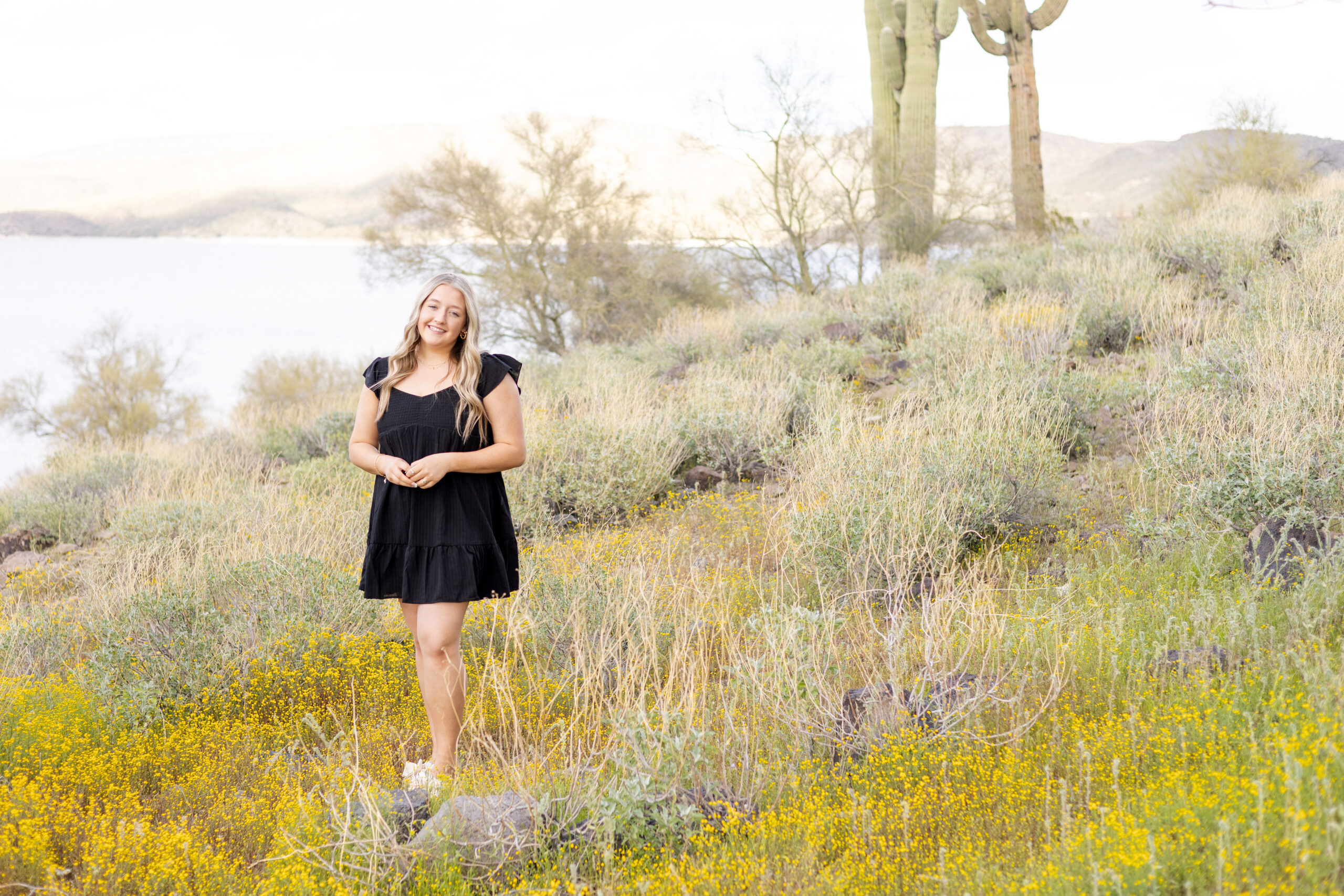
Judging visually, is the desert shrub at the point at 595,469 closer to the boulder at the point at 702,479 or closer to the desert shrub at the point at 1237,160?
the boulder at the point at 702,479

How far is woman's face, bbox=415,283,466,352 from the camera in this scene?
3400 millimetres

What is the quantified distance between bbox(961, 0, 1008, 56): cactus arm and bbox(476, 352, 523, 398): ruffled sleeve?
13762 mm

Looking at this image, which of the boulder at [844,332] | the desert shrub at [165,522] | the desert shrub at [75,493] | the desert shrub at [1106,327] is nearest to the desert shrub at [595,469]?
the desert shrub at [165,522]

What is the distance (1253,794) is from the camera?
210cm

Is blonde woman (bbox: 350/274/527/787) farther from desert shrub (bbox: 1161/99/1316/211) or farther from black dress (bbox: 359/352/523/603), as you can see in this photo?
desert shrub (bbox: 1161/99/1316/211)

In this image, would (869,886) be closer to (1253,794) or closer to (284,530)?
(1253,794)

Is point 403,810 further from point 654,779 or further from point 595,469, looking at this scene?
point 595,469

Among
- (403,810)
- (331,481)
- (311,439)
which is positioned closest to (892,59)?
(311,439)

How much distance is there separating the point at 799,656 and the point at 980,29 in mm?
14262

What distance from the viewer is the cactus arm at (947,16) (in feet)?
50.9

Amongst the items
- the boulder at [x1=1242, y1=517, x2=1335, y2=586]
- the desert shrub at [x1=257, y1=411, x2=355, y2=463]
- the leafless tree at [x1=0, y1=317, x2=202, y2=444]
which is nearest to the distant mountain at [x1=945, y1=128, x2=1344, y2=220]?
the leafless tree at [x1=0, y1=317, x2=202, y2=444]

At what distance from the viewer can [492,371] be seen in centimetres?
343

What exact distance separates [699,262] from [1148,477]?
1987 centimetres

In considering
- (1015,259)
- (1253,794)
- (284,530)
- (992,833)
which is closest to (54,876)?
(992,833)
